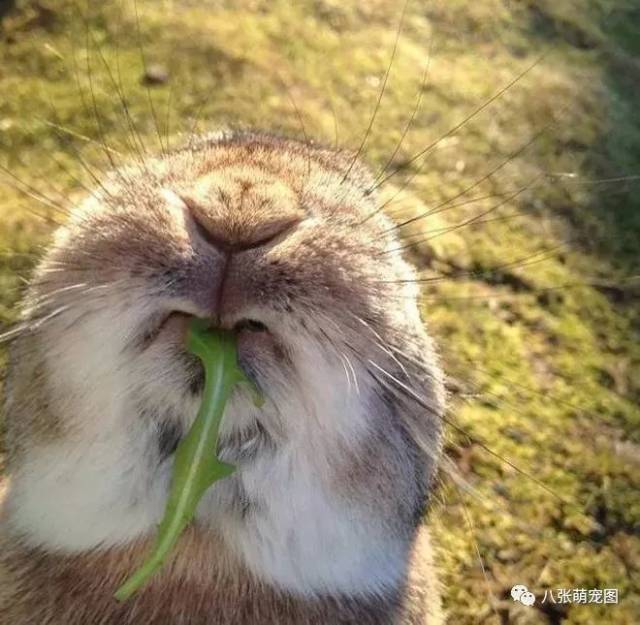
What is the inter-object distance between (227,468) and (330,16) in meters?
3.15

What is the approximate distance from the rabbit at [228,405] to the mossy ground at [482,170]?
477mm

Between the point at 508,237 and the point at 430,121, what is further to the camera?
the point at 430,121

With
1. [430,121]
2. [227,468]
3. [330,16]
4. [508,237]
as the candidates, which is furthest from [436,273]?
[227,468]

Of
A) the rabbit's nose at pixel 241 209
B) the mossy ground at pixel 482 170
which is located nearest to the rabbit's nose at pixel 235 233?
the rabbit's nose at pixel 241 209

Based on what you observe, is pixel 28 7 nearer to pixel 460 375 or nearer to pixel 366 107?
pixel 366 107

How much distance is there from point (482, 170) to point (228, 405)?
2394 mm

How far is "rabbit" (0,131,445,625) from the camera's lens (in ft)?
4.23

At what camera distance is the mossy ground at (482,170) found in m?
2.49

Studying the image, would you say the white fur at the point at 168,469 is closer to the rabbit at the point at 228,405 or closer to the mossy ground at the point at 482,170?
the rabbit at the point at 228,405

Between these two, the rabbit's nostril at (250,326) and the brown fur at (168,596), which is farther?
the brown fur at (168,596)

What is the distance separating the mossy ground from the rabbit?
0.48 metres

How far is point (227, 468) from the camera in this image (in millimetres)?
1320

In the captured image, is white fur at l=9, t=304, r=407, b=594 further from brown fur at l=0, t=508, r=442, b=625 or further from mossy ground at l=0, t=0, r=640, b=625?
mossy ground at l=0, t=0, r=640, b=625

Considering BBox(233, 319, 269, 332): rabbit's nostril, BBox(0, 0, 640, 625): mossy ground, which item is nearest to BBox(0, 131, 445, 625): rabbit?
BBox(233, 319, 269, 332): rabbit's nostril
